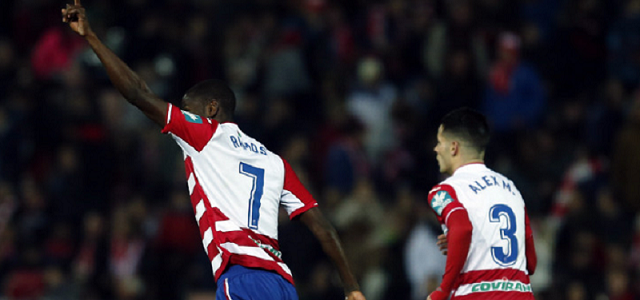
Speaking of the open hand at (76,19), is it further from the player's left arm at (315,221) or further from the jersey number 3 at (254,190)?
the player's left arm at (315,221)

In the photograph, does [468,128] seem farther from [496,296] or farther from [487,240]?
[496,296]

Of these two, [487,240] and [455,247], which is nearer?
[455,247]

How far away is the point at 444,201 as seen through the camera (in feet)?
20.2

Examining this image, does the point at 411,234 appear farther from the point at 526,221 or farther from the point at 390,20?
the point at 526,221

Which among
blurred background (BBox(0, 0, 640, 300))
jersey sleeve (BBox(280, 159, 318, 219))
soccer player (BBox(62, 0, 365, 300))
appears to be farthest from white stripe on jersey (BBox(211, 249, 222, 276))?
blurred background (BBox(0, 0, 640, 300))

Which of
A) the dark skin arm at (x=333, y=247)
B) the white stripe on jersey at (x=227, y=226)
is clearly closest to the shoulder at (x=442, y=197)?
the dark skin arm at (x=333, y=247)

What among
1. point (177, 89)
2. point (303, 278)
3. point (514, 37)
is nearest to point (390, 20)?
point (514, 37)

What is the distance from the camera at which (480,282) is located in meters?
6.18

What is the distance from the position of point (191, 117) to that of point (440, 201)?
166cm

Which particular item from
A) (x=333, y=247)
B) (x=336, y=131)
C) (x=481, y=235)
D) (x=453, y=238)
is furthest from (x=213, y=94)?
(x=336, y=131)

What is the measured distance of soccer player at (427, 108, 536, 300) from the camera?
19.7 feet

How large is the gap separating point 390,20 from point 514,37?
2.12 metres

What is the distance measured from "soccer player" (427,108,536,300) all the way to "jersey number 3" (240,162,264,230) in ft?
3.64

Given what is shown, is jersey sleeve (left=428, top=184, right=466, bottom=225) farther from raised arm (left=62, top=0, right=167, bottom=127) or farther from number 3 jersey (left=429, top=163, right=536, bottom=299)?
raised arm (left=62, top=0, right=167, bottom=127)
